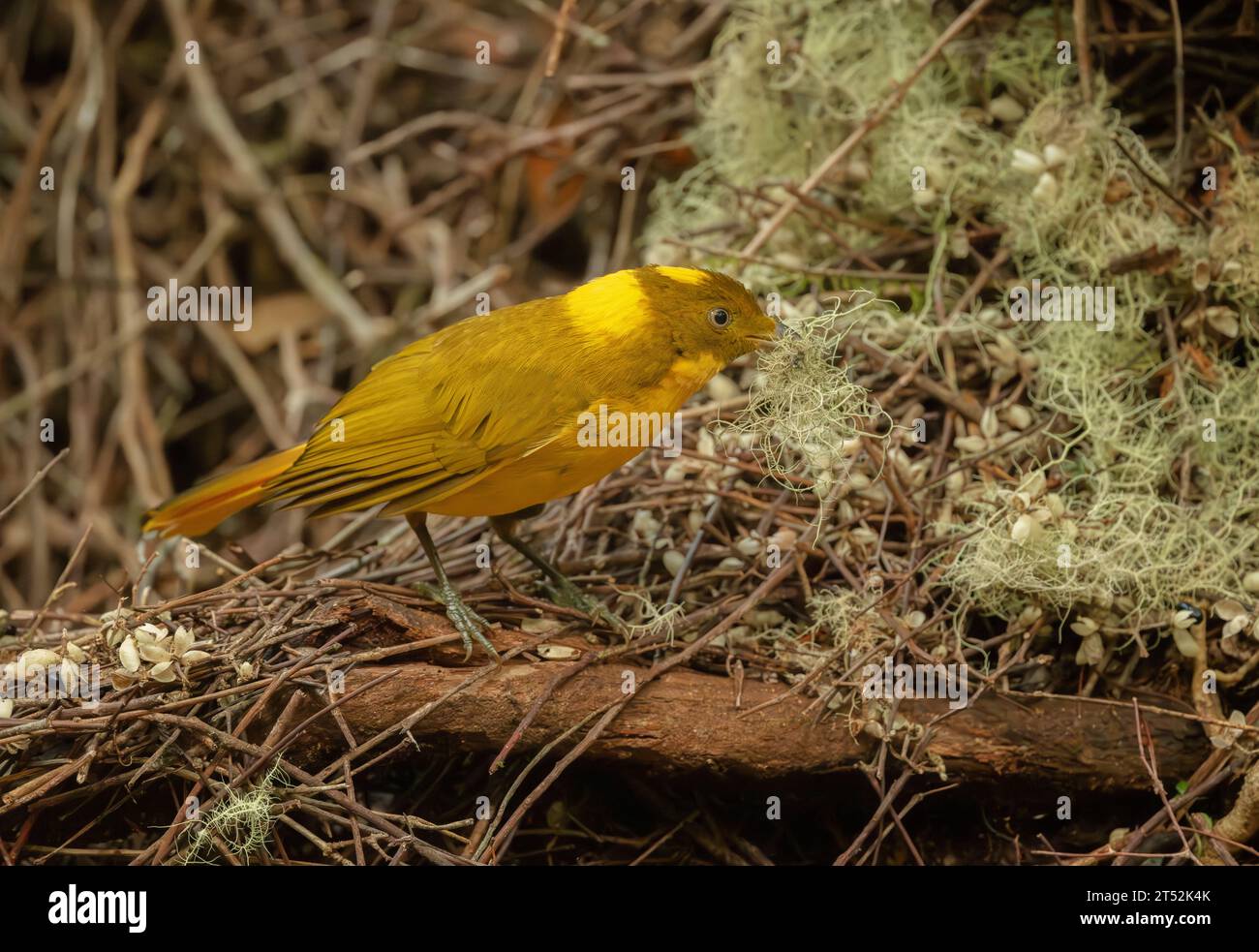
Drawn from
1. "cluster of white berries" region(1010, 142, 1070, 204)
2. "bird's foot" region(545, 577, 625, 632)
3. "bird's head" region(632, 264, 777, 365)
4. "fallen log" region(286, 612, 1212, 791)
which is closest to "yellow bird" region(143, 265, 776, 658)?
"bird's head" region(632, 264, 777, 365)

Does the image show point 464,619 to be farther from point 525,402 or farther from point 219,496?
point 219,496

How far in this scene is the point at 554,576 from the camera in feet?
10.5

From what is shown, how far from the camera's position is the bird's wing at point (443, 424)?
2.87 m

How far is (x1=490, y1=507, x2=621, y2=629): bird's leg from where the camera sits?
10.1ft

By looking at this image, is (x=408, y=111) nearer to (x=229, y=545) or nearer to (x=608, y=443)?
(x=229, y=545)

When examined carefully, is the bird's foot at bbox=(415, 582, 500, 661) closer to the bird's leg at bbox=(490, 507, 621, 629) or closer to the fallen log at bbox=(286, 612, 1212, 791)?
the fallen log at bbox=(286, 612, 1212, 791)

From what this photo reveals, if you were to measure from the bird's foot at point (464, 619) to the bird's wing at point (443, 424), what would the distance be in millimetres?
237

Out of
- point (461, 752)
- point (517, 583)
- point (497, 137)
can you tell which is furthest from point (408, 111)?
point (461, 752)

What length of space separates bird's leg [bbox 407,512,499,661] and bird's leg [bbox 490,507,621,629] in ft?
0.76

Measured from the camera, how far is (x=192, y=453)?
499cm

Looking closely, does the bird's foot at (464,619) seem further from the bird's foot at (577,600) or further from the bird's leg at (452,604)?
the bird's foot at (577,600)

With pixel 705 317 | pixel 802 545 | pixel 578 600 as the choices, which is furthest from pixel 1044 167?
pixel 578 600

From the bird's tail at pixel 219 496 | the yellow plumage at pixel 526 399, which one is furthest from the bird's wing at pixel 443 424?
the bird's tail at pixel 219 496

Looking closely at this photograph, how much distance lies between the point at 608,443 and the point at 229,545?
1.18m
